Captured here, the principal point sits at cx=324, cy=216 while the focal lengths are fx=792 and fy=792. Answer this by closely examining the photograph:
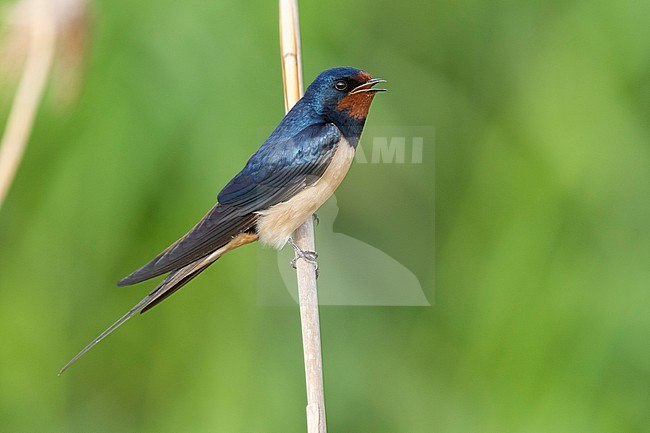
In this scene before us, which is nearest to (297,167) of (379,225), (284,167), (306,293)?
(284,167)

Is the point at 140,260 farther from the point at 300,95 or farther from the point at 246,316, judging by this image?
the point at 300,95

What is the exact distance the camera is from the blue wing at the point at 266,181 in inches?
25.9

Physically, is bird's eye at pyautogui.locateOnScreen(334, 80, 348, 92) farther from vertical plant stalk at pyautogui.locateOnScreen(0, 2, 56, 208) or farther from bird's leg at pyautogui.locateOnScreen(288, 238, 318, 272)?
vertical plant stalk at pyautogui.locateOnScreen(0, 2, 56, 208)

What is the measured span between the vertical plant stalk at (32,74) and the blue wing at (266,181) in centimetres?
17

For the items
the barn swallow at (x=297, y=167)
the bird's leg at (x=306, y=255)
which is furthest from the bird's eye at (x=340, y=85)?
the bird's leg at (x=306, y=255)

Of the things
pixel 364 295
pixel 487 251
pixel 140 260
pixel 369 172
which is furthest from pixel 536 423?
pixel 140 260

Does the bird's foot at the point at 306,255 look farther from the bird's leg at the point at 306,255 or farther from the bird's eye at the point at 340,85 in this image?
the bird's eye at the point at 340,85

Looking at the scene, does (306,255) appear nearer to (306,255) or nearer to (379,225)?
(306,255)

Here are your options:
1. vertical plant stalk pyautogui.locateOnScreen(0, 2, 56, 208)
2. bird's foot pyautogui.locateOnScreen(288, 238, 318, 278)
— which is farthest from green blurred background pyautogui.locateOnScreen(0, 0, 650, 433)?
vertical plant stalk pyautogui.locateOnScreen(0, 2, 56, 208)

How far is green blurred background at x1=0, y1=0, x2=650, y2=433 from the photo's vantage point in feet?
4.04

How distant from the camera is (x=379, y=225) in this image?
127 cm

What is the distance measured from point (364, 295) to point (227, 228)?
564 millimetres

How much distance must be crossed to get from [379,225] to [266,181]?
568 millimetres

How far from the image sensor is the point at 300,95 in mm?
736
